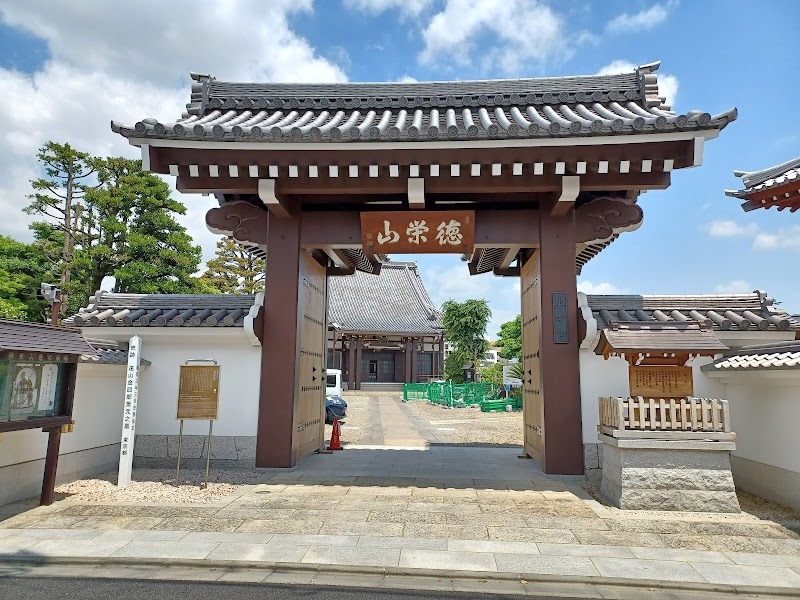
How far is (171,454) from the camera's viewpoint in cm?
870

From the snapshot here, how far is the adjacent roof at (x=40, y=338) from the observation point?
5.68m

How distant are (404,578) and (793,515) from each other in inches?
205

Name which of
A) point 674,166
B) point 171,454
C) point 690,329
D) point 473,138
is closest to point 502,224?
point 473,138

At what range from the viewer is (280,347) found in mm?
8719

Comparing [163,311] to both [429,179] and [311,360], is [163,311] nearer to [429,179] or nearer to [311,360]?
[311,360]

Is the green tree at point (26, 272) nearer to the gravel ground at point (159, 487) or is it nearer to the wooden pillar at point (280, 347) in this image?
the gravel ground at point (159, 487)

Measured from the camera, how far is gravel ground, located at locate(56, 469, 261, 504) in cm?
676

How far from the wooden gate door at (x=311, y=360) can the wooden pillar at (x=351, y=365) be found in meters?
27.6

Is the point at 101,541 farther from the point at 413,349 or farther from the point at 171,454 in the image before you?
the point at 413,349

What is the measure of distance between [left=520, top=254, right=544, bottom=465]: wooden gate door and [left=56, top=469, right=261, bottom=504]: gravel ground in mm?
5033

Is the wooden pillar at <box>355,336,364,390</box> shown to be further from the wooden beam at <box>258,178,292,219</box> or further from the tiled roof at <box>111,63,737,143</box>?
the wooden beam at <box>258,178,292,219</box>

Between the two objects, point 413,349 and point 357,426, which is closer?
point 357,426

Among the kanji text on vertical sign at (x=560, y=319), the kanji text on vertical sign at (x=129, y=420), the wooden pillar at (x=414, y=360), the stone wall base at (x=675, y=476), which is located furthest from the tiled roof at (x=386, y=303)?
the stone wall base at (x=675, y=476)

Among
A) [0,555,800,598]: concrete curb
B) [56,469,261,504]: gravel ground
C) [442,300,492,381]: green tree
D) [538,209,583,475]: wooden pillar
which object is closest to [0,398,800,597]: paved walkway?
[0,555,800,598]: concrete curb
